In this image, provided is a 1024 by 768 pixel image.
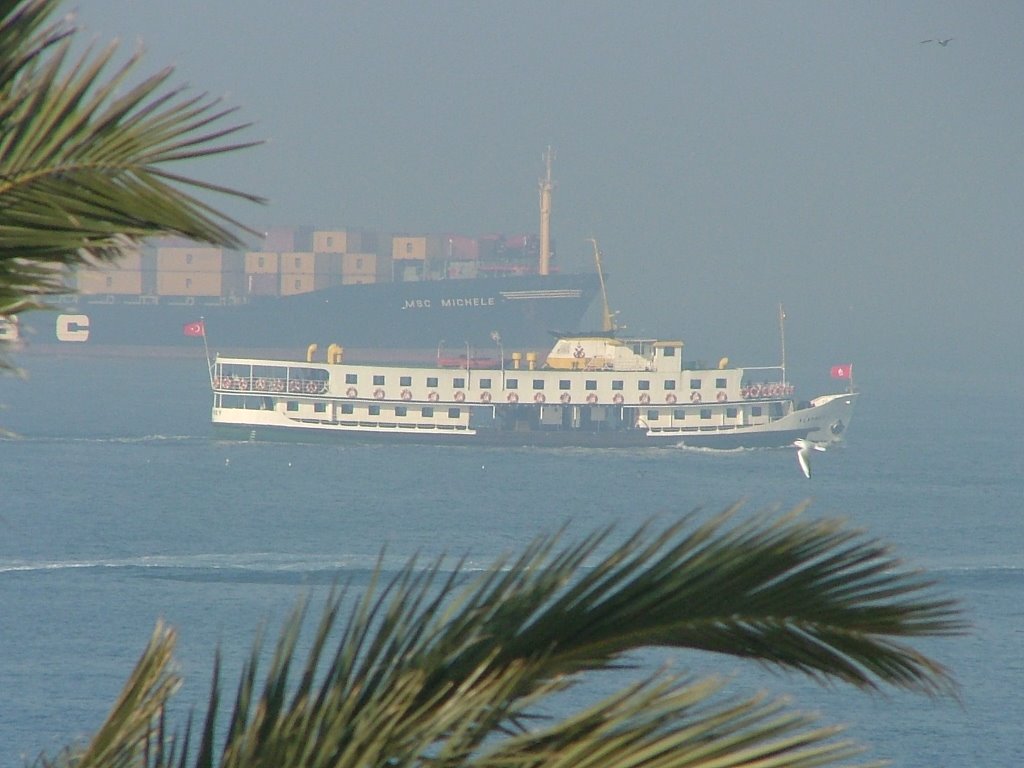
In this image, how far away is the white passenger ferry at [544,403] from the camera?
39812mm

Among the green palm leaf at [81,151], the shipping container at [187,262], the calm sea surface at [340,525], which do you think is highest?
the shipping container at [187,262]

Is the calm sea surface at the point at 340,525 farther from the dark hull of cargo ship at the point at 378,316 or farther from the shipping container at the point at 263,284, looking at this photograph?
the shipping container at the point at 263,284

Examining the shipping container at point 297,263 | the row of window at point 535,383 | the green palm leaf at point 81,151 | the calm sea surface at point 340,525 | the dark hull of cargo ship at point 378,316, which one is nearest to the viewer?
the green palm leaf at point 81,151

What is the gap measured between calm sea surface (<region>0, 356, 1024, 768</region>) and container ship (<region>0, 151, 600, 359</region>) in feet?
74.5

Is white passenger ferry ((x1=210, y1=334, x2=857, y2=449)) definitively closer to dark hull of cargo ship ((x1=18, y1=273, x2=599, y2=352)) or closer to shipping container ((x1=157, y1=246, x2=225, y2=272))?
dark hull of cargo ship ((x1=18, y1=273, x2=599, y2=352))

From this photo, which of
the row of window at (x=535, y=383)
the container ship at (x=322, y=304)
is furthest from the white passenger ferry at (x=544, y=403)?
the container ship at (x=322, y=304)

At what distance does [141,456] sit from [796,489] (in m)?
18.0

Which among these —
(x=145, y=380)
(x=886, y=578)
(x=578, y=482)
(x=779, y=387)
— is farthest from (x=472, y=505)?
(x=145, y=380)

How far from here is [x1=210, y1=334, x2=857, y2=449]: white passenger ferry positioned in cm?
3981

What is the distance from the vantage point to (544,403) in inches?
1602

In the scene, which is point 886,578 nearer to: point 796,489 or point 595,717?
point 595,717

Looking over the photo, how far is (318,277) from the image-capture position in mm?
86500

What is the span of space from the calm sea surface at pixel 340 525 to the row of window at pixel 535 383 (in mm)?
2204

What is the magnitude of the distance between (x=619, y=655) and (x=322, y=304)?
3125 inches
